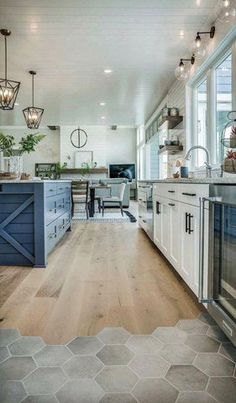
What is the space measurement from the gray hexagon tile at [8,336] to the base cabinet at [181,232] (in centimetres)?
117

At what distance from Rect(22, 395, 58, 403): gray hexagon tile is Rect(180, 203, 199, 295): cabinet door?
1200mm

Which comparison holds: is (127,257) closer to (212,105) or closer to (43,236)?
(43,236)

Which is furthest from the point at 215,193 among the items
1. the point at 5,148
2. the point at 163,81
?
the point at 163,81

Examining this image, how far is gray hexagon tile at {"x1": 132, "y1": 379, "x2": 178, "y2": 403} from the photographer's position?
4.17ft

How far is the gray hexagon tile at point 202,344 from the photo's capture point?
1.65m

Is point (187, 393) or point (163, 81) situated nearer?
point (187, 393)

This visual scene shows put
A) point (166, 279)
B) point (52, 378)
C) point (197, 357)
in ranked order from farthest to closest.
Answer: point (166, 279), point (197, 357), point (52, 378)

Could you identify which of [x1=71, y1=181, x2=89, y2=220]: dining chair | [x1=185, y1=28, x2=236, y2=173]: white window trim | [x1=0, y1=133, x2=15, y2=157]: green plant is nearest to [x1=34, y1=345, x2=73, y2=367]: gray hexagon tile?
[x1=0, y1=133, x2=15, y2=157]: green plant

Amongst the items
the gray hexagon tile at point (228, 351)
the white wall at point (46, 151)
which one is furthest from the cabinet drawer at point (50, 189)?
the white wall at point (46, 151)

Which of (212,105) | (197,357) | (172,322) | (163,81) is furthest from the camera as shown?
(163,81)

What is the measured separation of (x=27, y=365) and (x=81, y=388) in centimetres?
32

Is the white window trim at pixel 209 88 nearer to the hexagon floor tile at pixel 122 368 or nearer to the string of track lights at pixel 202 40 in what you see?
the string of track lights at pixel 202 40

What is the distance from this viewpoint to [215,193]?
5.71ft

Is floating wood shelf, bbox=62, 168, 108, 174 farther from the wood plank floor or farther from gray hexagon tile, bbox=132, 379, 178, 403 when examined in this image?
gray hexagon tile, bbox=132, 379, 178, 403
